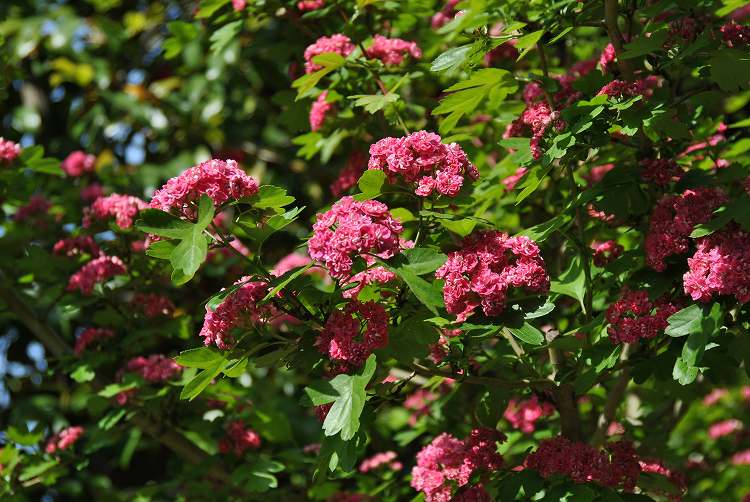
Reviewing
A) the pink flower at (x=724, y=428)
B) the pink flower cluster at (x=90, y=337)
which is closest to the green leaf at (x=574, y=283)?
the pink flower cluster at (x=90, y=337)

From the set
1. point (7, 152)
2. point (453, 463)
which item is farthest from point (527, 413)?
point (7, 152)

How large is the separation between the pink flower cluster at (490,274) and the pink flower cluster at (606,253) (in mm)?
570

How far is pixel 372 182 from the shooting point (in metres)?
2.10

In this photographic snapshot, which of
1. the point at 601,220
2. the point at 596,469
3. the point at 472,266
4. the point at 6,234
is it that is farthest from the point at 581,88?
the point at 6,234

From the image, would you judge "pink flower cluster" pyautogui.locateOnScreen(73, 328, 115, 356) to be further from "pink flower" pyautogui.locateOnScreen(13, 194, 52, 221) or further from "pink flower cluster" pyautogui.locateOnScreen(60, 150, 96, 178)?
"pink flower cluster" pyautogui.locateOnScreen(60, 150, 96, 178)

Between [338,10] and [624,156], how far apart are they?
1.12m

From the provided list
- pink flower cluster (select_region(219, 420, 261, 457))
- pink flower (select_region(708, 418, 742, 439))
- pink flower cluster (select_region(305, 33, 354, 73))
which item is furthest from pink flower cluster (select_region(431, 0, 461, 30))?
pink flower (select_region(708, 418, 742, 439))

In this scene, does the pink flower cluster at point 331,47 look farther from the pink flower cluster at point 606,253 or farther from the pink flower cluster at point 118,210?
the pink flower cluster at point 606,253

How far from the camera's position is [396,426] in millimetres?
3840

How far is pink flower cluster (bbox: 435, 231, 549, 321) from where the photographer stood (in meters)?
2.07

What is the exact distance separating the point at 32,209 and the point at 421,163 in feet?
7.77

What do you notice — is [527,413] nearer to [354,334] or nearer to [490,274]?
[490,274]

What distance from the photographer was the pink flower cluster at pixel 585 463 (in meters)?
2.33

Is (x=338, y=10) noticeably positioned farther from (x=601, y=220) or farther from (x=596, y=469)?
(x=596, y=469)
